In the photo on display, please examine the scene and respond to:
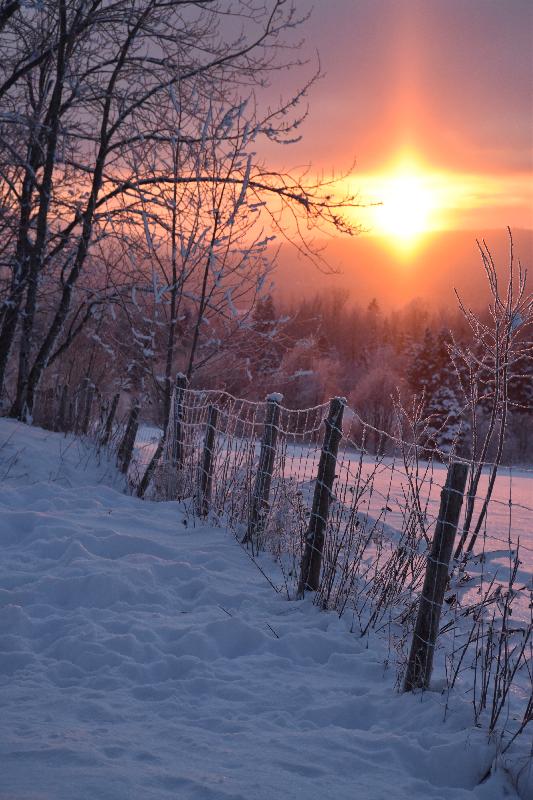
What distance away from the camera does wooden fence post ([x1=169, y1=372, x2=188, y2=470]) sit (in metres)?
9.31

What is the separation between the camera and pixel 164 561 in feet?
19.5

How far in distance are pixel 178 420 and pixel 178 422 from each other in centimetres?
2

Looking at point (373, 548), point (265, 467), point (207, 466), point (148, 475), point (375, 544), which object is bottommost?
point (373, 548)

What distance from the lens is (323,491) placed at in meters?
5.35

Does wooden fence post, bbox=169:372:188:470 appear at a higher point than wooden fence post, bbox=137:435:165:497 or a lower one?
higher

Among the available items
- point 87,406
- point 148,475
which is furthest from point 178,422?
point 87,406

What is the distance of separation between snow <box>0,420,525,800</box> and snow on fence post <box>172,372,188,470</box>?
2918 mm

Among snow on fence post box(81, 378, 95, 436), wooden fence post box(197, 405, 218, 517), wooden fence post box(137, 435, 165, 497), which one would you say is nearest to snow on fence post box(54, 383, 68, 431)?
snow on fence post box(81, 378, 95, 436)

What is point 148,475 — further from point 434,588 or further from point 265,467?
point 434,588

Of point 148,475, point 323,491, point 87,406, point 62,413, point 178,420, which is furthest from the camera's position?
point 62,413

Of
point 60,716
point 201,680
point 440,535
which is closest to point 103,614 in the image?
point 201,680

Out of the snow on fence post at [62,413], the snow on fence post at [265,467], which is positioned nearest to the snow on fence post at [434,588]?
the snow on fence post at [265,467]

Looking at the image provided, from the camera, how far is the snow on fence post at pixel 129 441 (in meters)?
11.2

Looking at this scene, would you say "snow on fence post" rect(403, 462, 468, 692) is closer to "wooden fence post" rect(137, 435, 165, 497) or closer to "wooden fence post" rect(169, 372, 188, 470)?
"wooden fence post" rect(169, 372, 188, 470)
